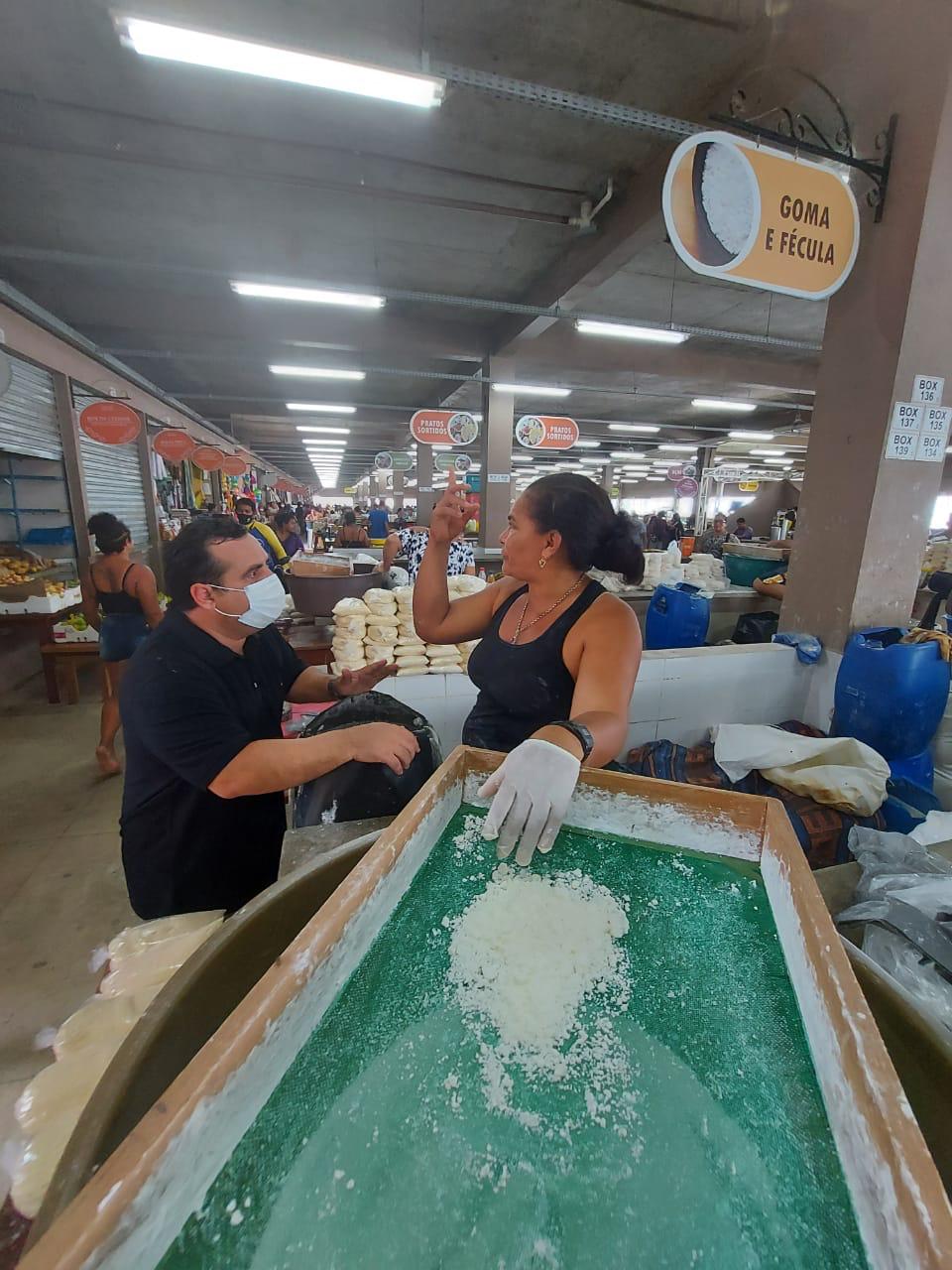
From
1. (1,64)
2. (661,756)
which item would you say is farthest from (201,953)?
(1,64)

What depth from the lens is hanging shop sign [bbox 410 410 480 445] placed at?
987 centimetres

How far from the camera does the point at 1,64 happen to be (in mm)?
3717

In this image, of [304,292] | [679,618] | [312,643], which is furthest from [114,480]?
[679,618]

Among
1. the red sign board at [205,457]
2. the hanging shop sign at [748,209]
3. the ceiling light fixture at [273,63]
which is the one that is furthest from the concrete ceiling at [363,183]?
the red sign board at [205,457]

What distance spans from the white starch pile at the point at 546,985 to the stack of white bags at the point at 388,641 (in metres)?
1.95

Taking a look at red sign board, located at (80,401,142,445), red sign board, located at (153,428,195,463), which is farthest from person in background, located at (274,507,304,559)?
red sign board, located at (153,428,195,463)

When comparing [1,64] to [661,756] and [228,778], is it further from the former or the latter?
[661,756]

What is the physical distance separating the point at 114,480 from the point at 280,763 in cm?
1004

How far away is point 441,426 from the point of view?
9.98m

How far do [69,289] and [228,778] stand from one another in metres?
9.32

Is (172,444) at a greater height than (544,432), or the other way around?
(544,432)

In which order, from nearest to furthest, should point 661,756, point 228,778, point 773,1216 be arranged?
point 773,1216
point 228,778
point 661,756

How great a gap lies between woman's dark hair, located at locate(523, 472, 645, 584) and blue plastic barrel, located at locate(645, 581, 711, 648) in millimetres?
2942

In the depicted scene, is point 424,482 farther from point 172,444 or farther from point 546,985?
point 546,985
